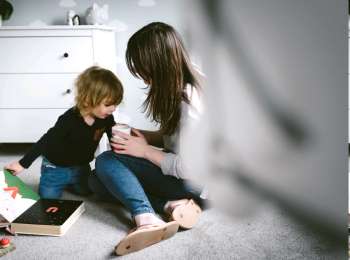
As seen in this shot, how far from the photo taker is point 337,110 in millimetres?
116

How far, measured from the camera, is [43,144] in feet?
2.77

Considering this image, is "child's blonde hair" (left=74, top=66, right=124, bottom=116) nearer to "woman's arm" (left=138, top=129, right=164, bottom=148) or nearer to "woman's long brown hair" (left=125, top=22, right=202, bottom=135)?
"woman's arm" (left=138, top=129, right=164, bottom=148)

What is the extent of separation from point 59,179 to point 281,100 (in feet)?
3.17

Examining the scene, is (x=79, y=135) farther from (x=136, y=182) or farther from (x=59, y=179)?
(x=136, y=182)

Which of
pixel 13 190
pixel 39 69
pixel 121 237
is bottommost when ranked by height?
pixel 121 237

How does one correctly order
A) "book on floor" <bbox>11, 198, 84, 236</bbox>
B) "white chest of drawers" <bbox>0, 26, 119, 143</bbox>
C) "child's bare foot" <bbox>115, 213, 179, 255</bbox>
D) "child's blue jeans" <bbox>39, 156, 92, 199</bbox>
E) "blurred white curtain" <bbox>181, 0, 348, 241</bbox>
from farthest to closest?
"white chest of drawers" <bbox>0, 26, 119, 143</bbox>
"child's blue jeans" <bbox>39, 156, 92, 199</bbox>
"book on floor" <bbox>11, 198, 84, 236</bbox>
"child's bare foot" <bbox>115, 213, 179, 255</bbox>
"blurred white curtain" <bbox>181, 0, 348, 241</bbox>

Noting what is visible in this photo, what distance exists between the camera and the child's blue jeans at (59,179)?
3.07 ft

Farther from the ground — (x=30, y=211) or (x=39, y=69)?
(x=39, y=69)

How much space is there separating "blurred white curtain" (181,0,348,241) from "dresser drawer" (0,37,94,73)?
50.5 inches

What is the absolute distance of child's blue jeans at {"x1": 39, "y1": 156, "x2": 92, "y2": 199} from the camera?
936mm

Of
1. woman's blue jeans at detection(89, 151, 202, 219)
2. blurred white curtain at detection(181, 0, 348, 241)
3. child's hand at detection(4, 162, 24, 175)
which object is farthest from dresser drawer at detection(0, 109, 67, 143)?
blurred white curtain at detection(181, 0, 348, 241)

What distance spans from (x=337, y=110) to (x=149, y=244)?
59 cm

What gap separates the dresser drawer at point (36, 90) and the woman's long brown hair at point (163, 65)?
0.93 meters

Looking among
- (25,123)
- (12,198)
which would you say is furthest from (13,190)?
(25,123)
